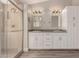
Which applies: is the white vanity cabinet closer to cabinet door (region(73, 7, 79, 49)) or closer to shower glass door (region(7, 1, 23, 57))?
cabinet door (region(73, 7, 79, 49))

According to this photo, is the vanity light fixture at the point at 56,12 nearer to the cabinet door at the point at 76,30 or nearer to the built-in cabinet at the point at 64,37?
the built-in cabinet at the point at 64,37

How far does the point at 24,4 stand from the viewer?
Result: 7055mm

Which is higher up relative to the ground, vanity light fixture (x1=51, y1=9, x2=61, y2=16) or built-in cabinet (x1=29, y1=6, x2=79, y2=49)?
vanity light fixture (x1=51, y1=9, x2=61, y2=16)

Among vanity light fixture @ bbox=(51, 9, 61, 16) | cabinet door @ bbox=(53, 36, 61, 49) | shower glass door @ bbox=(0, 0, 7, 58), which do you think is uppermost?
vanity light fixture @ bbox=(51, 9, 61, 16)

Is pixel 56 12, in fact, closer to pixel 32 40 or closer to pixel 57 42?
pixel 57 42

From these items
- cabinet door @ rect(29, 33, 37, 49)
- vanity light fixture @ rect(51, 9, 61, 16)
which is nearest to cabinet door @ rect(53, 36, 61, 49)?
cabinet door @ rect(29, 33, 37, 49)

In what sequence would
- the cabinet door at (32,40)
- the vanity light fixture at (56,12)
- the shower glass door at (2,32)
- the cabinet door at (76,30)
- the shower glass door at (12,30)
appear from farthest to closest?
the vanity light fixture at (56,12) → the cabinet door at (32,40) → the cabinet door at (76,30) → the shower glass door at (12,30) → the shower glass door at (2,32)

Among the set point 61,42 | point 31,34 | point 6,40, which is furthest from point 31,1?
point 6,40

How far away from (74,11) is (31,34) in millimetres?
2078

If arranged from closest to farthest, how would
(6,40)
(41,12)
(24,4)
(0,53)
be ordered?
(0,53) < (6,40) < (24,4) < (41,12)

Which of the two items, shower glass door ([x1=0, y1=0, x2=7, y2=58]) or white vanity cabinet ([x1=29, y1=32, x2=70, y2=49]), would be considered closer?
shower glass door ([x1=0, y1=0, x2=7, y2=58])

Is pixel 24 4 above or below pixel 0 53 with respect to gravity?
above

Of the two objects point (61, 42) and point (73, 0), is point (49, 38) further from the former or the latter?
point (73, 0)

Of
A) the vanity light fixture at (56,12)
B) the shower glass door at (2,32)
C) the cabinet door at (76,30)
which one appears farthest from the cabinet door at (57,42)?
the shower glass door at (2,32)
